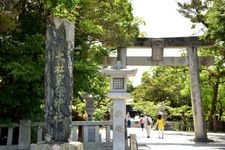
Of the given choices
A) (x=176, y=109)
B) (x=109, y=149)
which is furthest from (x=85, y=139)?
(x=176, y=109)

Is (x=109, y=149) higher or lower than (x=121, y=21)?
lower

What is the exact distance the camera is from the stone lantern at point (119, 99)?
14.0m

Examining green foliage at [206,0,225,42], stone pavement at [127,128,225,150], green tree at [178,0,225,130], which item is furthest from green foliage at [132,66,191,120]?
green foliage at [206,0,225,42]

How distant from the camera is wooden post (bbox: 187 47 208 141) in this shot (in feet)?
76.5

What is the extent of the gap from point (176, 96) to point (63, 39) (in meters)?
37.0

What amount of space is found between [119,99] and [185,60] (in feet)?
37.2

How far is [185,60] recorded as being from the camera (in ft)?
80.9

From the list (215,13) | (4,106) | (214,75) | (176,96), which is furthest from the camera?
(176,96)

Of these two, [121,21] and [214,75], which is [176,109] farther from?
[121,21]

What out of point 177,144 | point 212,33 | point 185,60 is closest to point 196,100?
point 185,60

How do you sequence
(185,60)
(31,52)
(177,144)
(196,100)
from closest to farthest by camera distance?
(31,52) < (177,144) < (196,100) < (185,60)

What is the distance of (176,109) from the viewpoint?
4262 cm

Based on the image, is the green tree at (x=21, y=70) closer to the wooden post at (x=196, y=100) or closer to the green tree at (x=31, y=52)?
the green tree at (x=31, y=52)

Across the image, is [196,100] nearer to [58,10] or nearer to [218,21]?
[218,21]
